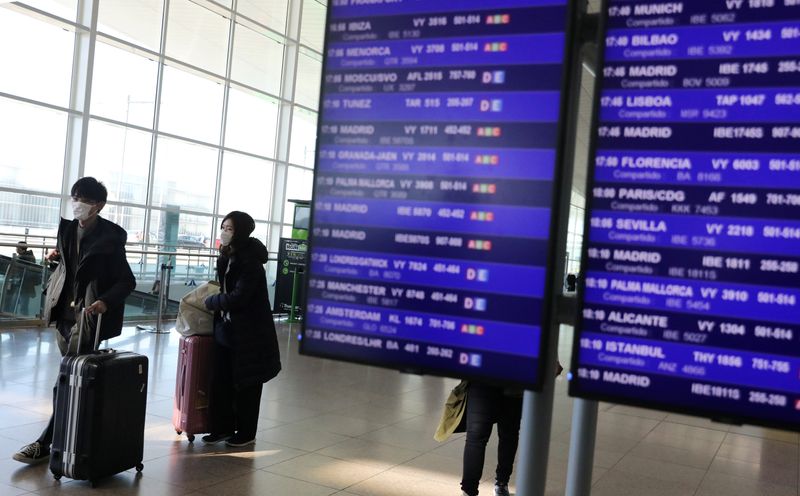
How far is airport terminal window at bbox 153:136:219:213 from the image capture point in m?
16.5

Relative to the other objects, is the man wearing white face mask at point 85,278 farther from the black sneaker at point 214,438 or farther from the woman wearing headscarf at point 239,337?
the black sneaker at point 214,438

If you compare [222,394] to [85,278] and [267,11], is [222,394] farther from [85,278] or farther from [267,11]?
[267,11]

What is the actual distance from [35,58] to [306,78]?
8.51 m

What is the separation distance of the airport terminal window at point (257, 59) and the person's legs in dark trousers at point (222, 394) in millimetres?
13620

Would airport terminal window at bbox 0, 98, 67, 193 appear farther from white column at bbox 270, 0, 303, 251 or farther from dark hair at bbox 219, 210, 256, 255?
dark hair at bbox 219, 210, 256, 255

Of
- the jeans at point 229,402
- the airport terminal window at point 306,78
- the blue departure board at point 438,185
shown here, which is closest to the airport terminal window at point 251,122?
the airport terminal window at point 306,78

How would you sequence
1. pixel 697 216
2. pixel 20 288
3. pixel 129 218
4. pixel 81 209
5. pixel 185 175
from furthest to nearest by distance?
pixel 185 175
pixel 129 218
pixel 20 288
pixel 81 209
pixel 697 216

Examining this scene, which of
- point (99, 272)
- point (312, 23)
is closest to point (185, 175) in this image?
point (312, 23)

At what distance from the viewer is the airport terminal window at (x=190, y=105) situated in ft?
54.5

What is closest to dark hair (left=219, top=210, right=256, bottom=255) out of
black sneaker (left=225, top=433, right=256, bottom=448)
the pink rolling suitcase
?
the pink rolling suitcase

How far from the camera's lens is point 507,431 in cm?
500

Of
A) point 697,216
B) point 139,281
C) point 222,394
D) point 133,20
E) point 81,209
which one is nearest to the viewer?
point 697,216

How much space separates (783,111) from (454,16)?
0.86 metres

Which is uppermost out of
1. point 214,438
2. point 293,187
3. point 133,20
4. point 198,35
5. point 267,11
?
point 267,11
